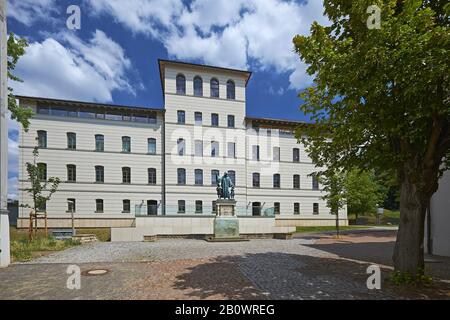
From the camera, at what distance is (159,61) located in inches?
1336

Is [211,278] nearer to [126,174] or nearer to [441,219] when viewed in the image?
[441,219]

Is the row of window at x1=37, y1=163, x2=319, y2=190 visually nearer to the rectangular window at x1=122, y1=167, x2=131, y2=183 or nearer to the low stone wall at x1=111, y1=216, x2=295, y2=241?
the rectangular window at x1=122, y1=167, x2=131, y2=183

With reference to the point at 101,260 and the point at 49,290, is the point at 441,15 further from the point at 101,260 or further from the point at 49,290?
the point at 101,260

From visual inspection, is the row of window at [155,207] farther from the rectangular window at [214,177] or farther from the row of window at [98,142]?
the row of window at [98,142]

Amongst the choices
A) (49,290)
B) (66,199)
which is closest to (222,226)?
(49,290)

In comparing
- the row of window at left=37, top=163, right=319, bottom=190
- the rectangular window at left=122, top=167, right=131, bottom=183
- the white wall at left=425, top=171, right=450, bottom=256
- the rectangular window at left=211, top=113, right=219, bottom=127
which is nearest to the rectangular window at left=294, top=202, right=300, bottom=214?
the row of window at left=37, top=163, right=319, bottom=190

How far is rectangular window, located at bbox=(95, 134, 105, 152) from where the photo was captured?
3319 cm

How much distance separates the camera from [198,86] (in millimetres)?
35406

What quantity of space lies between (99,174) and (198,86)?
16392 mm

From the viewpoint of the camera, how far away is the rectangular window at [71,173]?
3216 cm

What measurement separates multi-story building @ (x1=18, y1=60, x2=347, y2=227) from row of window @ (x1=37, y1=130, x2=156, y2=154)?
106 mm

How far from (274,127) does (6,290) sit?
34431 millimetres

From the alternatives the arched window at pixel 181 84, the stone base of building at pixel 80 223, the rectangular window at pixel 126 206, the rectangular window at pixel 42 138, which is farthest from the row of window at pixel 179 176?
the arched window at pixel 181 84
